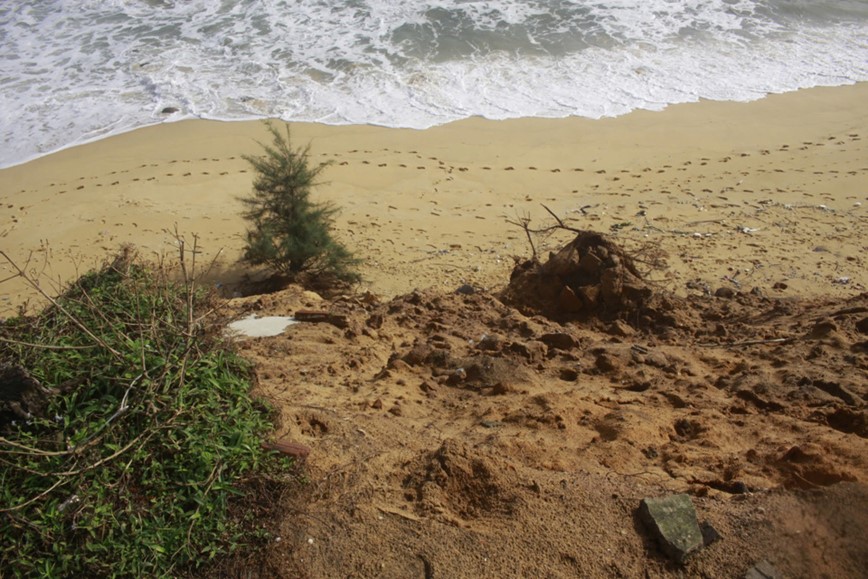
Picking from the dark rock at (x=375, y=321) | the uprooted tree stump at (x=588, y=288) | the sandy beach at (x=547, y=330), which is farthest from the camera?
the uprooted tree stump at (x=588, y=288)

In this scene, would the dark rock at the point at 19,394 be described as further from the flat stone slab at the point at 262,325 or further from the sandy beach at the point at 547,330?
the flat stone slab at the point at 262,325

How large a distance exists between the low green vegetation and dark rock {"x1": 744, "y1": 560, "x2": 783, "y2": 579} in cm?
179

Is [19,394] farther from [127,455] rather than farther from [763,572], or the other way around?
[763,572]

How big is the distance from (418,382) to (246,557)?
1729 mm

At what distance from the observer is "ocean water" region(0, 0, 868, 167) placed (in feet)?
37.2

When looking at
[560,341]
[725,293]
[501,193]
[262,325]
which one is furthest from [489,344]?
[501,193]

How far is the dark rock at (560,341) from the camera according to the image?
464 centimetres

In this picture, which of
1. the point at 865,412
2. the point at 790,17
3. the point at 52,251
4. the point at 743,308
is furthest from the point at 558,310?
the point at 790,17

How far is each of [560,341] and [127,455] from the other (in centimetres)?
286

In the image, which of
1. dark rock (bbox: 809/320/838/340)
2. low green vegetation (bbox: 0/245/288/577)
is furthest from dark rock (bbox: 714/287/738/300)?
low green vegetation (bbox: 0/245/288/577)

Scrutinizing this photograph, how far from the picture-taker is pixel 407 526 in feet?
9.08

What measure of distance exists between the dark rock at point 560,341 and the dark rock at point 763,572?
85.7 inches

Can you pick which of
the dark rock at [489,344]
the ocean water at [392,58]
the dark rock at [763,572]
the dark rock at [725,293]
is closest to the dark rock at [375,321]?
the dark rock at [489,344]

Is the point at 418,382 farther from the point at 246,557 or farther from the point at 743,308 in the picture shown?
the point at 743,308
